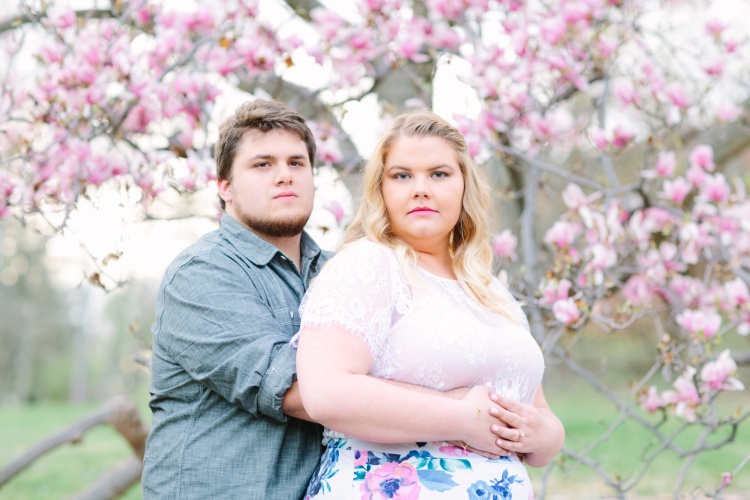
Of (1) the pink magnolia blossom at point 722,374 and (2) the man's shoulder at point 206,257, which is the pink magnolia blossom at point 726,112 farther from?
(2) the man's shoulder at point 206,257

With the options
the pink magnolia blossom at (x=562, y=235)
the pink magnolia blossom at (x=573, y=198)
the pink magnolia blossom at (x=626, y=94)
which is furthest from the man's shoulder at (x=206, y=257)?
the pink magnolia blossom at (x=626, y=94)

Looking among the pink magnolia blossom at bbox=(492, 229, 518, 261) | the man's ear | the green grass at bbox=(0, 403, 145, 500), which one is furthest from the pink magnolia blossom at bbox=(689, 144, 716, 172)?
the green grass at bbox=(0, 403, 145, 500)

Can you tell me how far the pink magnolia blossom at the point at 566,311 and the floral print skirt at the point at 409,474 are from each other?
3.93 ft

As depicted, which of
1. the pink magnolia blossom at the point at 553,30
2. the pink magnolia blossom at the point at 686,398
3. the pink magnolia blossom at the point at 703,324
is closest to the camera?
the pink magnolia blossom at the point at 686,398

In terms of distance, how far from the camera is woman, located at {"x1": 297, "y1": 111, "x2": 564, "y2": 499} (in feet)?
6.19

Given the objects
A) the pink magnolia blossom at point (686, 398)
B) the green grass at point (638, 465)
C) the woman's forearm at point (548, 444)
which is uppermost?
the woman's forearm at point (548, 444)

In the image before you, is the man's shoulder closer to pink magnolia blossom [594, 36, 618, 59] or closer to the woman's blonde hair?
the woman's blonde hair

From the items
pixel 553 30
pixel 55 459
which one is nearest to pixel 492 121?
pixel 553 30

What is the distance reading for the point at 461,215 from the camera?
2.46 metres

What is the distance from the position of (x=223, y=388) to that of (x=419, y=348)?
0.52 m

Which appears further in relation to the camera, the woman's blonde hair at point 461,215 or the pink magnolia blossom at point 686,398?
the pink magnolia blossom at point 686,398

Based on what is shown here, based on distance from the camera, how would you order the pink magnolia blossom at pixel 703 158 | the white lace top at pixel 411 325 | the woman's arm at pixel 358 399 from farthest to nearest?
the pink magnolia blossom at pixel 703 158 < the white lace top at pixel 411 325 < the woman's arm at pixel 358 399

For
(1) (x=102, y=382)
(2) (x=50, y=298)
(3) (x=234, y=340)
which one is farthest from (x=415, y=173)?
(1) (x=102, y=382)

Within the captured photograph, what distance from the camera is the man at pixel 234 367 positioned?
6.68 ft
